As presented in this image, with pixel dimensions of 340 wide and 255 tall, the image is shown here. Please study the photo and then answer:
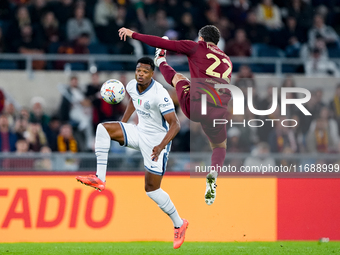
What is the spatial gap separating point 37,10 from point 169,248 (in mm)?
7017

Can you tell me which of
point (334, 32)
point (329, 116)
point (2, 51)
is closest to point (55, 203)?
point (2, 51)

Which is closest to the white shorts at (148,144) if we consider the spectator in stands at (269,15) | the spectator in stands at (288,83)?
the spectator in stands at (288,83)

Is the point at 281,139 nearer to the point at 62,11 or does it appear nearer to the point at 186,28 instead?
the point at 186,28

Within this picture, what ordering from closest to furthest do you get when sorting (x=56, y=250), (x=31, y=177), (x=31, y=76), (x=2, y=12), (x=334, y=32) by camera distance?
(x=56, y=250), (x=31, y=177), (x=31, y=76), (x=2, y=12), (x=334, y=32)

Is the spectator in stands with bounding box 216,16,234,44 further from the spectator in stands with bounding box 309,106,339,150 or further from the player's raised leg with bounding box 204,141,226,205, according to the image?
the player's raised leg with bounding box 204,141,226,205

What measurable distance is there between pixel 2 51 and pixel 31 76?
3.18 ft

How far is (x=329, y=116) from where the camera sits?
Result: 12039mm

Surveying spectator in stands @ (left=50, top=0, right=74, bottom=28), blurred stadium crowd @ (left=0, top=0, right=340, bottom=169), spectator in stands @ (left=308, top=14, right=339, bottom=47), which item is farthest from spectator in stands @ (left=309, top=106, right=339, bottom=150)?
spectator in stands @ (left=50, top=0, right=74, bottom=28)

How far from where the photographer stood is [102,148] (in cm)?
848

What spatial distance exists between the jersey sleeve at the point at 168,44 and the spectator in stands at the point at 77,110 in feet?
14.6

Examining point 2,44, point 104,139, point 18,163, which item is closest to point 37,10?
point 2,44

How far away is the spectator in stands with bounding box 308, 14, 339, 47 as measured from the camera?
1491cm

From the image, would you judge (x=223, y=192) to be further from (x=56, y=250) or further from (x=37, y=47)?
(x=37, y=47)

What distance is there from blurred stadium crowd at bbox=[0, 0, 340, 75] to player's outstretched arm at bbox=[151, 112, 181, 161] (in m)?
5.15
